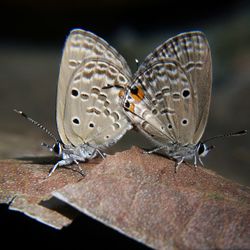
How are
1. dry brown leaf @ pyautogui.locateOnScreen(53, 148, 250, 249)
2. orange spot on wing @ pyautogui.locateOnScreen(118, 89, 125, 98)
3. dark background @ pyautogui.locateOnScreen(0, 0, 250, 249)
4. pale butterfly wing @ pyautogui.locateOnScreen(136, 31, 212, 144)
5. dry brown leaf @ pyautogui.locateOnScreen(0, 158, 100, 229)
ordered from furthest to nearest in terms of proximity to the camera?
1. dark background @ pyautogui.locateOnScreen(0, 0, 250, 249)
2. orange spot on wing @ pyautogui.locateOnScreen(118, 89, 125, 98)
3. pale butterfly wing @ pyautogui.locateOnScreen(136, 31, 212, 144)
4. dry brown leaf @ pyautogui.locateOnScreen(0, 158, 100, 229)
5. dry brown leaf @ pyautogui.locateOnScreen(53, 148, 250, 249)

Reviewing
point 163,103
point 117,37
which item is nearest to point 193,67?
point 163,103

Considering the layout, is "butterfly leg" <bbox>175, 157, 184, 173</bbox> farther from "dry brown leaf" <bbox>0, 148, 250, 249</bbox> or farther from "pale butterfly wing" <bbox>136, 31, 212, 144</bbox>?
"pale butterfly wing" <bbox>136, 31, 212, 144</bbox>

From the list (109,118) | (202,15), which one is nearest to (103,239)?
(109,118)

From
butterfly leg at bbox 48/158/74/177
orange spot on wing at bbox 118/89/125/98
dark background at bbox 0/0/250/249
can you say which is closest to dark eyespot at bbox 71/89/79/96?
orange spot on wing at bbox 118/89/125/98

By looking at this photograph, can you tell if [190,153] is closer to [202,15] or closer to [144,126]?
[144,126]

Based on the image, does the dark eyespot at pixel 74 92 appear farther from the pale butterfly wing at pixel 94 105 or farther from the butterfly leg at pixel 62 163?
the butterfly leg at pixel 62 163

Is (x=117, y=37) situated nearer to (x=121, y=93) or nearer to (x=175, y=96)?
(x=121, y=93)

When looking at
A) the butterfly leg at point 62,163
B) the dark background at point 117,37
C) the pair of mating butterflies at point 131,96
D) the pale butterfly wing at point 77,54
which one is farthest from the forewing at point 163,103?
the dark background at point 117,37
